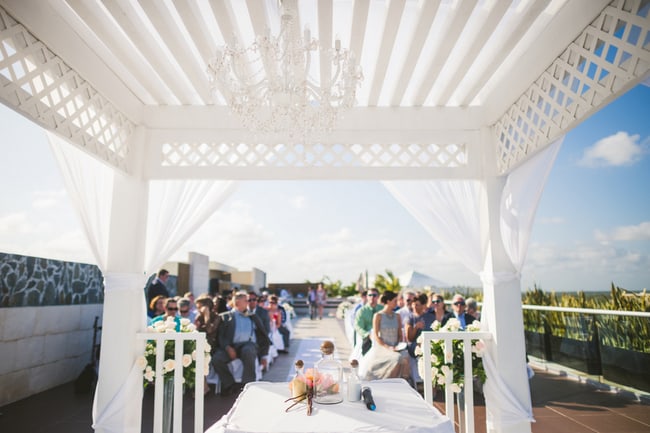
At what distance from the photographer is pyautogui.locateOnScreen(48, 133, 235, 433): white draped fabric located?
329 centimetres

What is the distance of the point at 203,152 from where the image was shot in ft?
13.0

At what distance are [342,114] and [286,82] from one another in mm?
441

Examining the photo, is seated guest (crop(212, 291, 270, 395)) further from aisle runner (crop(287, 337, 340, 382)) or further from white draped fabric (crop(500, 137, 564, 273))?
white draped fabric (crop(500, 137, 564, 273))

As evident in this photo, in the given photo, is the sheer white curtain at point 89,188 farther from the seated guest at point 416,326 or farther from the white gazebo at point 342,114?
the seated guest at point 416,326

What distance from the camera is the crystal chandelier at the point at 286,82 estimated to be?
2.11 meters

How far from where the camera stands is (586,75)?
7.84 feet

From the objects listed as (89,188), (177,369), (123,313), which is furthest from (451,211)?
(89,188)

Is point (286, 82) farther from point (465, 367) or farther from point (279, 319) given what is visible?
point (279, 319)

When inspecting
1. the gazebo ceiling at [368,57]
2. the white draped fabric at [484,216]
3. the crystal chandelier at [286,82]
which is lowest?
the white draped fabric at [484,216]

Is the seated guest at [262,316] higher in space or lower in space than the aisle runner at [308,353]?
higher

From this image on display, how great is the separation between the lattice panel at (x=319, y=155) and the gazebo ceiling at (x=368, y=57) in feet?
0.30

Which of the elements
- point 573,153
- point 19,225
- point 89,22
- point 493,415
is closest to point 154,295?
point 19,225

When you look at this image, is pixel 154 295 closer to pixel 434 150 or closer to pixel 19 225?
pixel 19 225

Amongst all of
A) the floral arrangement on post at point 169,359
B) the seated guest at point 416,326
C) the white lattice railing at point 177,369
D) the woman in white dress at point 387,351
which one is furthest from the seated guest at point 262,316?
the white lattice railing at point 177,369
